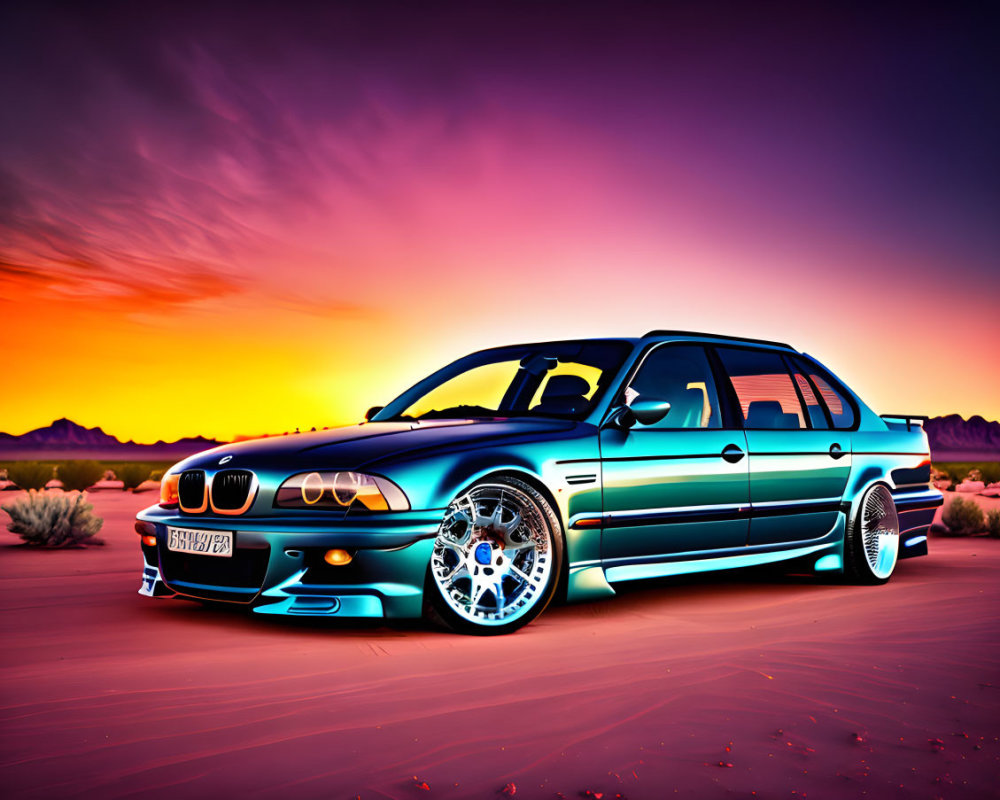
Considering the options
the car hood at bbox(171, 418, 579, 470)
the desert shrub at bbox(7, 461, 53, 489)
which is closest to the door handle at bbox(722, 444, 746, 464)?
the car hood at bbox(171, 418, 579, 470)

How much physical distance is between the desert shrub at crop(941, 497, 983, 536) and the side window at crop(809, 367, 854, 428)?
306 inches

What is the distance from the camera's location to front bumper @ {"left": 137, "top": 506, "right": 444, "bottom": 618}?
16.4 feet

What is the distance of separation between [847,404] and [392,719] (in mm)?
5318

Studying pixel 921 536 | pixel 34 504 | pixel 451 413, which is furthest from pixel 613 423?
pixel 34 504

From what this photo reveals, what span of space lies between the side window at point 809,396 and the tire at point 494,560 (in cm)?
279

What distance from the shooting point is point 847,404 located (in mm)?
7855

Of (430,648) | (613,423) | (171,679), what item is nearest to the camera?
(171,679)

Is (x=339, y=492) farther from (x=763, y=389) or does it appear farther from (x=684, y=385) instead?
(x=763, y=389)

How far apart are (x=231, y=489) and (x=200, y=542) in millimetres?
318

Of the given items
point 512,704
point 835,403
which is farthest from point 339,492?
point 835,403

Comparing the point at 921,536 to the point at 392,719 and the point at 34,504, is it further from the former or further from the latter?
the point at 34,504

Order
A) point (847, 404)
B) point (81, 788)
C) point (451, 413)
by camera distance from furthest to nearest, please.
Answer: point (847, 404) → point (451, 413) → point (81, 788)

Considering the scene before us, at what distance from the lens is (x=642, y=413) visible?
19.2 feet

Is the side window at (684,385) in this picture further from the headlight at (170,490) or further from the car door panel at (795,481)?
the headlight at (170,490)
